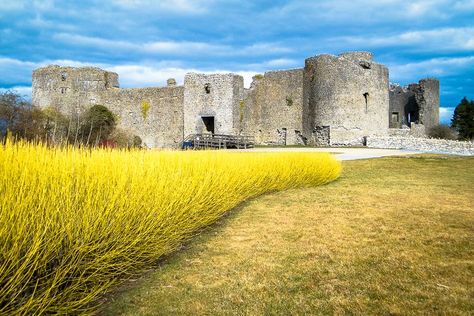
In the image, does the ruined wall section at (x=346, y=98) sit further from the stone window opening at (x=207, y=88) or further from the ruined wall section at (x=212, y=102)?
the stone window opening at (x=207, y=88)

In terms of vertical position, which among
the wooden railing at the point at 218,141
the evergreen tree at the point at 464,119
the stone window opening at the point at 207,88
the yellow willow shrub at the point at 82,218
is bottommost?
the yellow willow shrub at the point at 82,218

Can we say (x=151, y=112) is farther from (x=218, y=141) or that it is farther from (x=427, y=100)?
(x=427, y=100)

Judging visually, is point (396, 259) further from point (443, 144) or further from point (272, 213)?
point (443, 144)

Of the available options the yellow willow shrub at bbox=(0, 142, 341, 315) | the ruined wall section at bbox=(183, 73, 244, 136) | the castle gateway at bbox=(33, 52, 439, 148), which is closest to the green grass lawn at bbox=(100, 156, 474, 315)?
the yellow willow shrub at bbox=(0, 142, 341, 315)

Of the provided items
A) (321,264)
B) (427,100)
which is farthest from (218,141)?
(321,264)

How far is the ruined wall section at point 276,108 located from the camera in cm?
2923

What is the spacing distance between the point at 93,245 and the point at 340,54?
26.0 m

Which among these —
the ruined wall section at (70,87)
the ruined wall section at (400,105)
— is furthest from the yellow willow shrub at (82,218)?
the ruined wall section at (400,105)

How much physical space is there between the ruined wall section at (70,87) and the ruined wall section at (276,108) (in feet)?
35.0

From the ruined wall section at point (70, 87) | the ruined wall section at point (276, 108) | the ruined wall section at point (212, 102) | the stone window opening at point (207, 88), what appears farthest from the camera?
the ruined wall section at point (70, 87)

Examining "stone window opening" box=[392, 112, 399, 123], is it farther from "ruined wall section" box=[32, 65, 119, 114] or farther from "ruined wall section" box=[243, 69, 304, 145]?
"ruined wall section" box=[32, 65, 119, 114]

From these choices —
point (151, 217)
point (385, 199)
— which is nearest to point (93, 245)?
point (151, 217)

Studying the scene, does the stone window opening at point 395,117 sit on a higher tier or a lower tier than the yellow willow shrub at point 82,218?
higher

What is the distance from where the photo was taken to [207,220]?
20.8 feet
